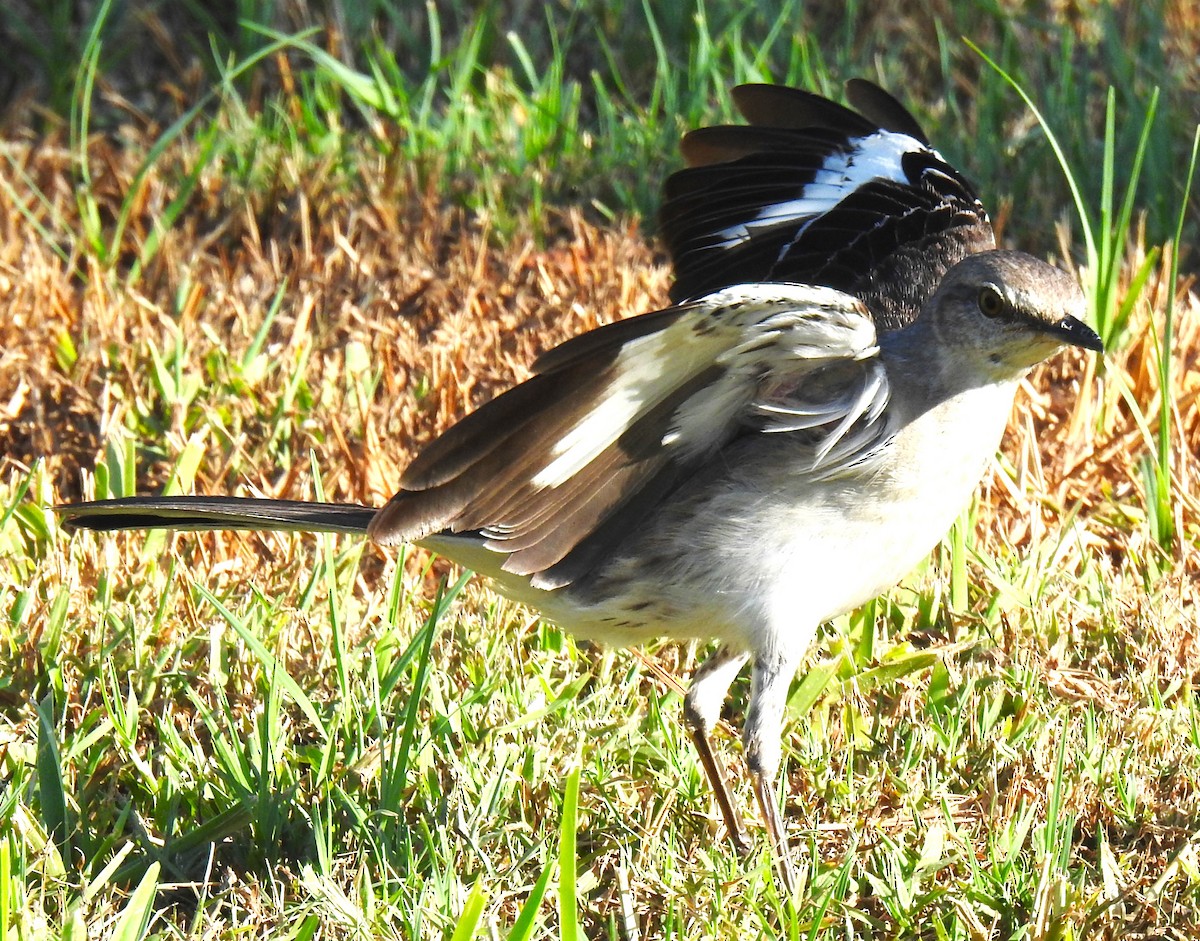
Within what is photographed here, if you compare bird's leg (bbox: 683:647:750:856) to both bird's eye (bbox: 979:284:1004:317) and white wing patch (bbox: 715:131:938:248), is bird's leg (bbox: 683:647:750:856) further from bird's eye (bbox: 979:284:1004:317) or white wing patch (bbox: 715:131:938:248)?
white wing patch (bbox: 715:131:938:248)

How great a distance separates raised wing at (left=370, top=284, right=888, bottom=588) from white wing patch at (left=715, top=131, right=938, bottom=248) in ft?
2.71

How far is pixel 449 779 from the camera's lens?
3578 millimetres

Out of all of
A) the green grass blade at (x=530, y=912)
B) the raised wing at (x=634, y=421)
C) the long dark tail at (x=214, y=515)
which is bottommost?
the green grass blade at (x=530, y=912)

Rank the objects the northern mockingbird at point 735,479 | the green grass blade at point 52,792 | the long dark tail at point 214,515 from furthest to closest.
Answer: the long dark tail at point 214,515 → the green grass blade at point 52,792 → the northern mockingbird at point 735,479

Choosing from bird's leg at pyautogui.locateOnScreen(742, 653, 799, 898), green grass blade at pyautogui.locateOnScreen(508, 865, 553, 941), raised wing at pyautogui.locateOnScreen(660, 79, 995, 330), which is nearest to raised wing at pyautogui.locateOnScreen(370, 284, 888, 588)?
Result: bird's leg at pyautogui.locateOnScreen(742, 653, 799, 898)

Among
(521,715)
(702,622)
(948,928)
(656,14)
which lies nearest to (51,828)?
(521,715)

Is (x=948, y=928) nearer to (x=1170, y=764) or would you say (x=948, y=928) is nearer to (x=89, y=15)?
(x=1170, y=764)

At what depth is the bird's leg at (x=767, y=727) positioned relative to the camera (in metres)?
3.43

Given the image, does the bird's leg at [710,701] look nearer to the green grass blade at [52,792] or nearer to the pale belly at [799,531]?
the pale belly at [799,531]

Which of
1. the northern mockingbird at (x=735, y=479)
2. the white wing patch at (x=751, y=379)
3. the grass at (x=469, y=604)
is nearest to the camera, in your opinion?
the white wing patch at (x=751, y=379)

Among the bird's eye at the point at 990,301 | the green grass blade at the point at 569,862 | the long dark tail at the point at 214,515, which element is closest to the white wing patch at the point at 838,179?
the bird's eye at the point at 990,301

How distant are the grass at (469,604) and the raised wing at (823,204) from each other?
776mm

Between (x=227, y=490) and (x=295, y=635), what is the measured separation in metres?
0.81

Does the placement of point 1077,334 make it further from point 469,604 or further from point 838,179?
point 469,604
